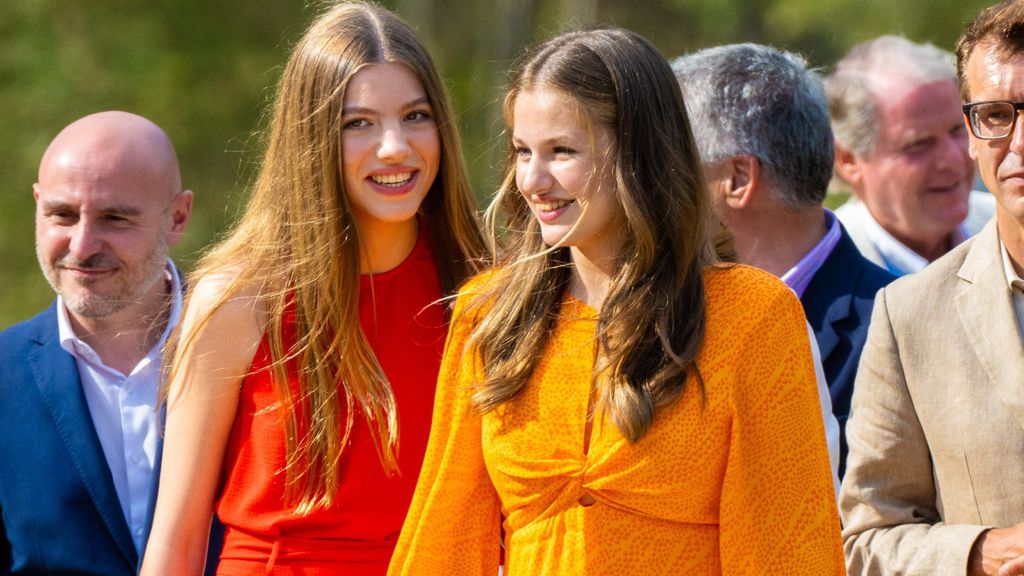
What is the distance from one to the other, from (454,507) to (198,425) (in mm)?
745

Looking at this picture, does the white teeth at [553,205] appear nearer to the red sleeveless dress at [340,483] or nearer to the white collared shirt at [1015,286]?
the red sleeveless dress at [340,483]

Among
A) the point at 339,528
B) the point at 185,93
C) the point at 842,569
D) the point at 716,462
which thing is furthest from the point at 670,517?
the point at 185,93

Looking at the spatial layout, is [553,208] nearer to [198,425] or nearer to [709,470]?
[709,470]

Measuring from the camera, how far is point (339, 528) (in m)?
3.18

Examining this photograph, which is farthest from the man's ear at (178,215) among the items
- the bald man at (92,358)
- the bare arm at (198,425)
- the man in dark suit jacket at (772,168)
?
the man in dark suit jacket at (772,168)

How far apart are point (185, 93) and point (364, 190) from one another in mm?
14860

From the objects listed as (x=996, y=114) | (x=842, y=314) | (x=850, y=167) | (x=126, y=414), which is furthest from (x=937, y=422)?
(x=850, y=167)

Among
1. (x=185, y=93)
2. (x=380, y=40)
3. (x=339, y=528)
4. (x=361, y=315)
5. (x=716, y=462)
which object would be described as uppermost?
(x=185, y=93)

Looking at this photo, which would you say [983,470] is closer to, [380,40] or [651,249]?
[651,249]

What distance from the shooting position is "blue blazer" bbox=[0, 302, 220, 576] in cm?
369

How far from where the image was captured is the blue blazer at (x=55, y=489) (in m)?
3.69

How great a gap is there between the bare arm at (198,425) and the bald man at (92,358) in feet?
0.76

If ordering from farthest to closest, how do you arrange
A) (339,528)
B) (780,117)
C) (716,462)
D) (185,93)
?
1. (185,93)
2. (780,117)
3. (339,528)
4. (716,462)

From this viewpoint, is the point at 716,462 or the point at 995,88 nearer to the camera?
the point at 716,462
